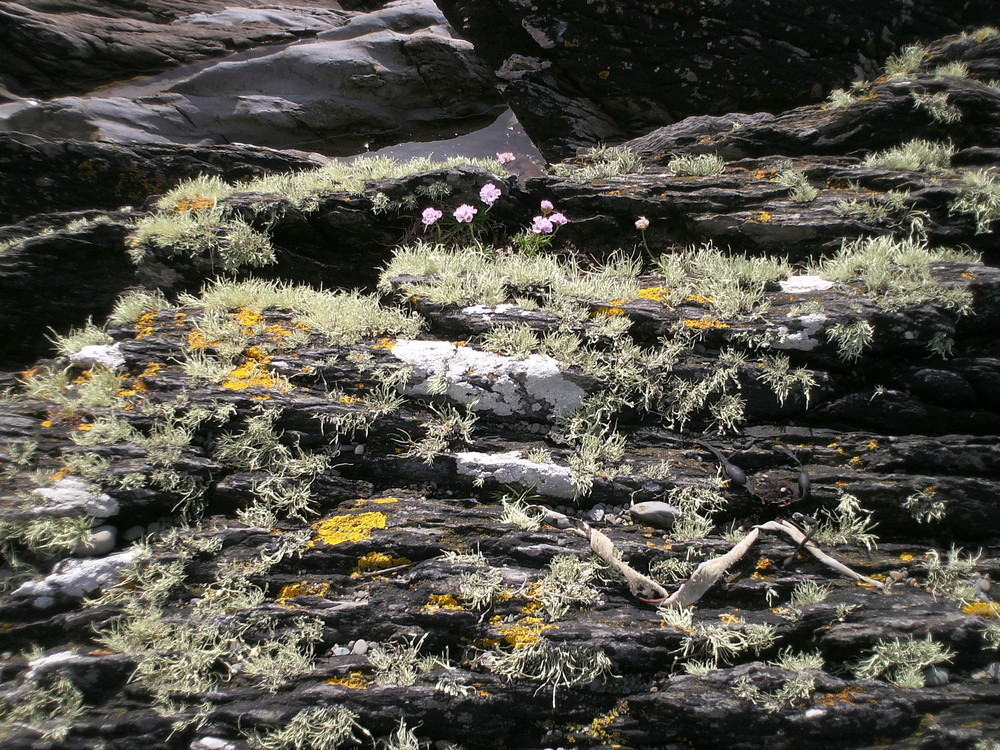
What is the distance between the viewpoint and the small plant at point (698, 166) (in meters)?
6.43

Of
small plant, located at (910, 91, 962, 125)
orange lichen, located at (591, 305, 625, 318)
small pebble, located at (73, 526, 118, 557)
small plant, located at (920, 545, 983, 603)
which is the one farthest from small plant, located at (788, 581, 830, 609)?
small plant, located at (910, 91, 962, 125)

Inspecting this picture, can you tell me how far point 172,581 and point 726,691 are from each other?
3443mm

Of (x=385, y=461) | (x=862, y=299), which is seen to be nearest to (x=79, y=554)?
(x=385, y=461)

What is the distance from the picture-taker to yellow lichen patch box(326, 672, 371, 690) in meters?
3.28

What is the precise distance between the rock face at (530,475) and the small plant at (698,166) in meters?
0.27

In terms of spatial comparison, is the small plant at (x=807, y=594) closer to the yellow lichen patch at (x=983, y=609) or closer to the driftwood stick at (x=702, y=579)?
the driftwood stick at (x=702, y=579)

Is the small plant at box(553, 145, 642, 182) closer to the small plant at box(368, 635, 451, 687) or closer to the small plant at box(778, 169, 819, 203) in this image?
the small plant at box(778, 169, 819, 203)

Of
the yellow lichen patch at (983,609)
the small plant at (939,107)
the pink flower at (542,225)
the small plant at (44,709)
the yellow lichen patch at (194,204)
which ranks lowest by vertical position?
the small plant at (44,709)

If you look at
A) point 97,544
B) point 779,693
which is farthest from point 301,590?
point 779,693

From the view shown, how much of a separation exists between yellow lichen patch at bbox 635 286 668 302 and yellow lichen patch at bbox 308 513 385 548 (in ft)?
9.61

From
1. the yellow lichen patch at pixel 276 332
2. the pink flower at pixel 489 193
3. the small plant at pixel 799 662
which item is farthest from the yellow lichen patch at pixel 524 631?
the pink flower at pixel 489 193

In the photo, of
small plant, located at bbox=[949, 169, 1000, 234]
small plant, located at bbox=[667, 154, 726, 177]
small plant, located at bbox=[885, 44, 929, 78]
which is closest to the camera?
small plant, located at bbox=[949, 169, 1000, 234]

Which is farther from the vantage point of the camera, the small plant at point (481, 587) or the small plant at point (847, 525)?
the small plant at point (847, 525)

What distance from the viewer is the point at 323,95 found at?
14055mm
